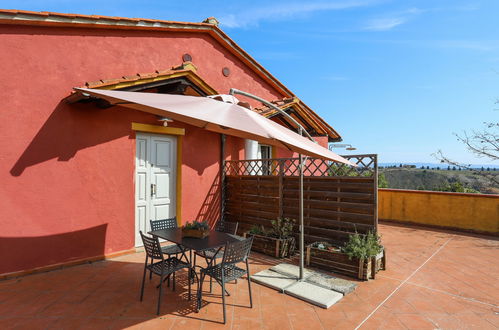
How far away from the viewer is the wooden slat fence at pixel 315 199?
5.11m

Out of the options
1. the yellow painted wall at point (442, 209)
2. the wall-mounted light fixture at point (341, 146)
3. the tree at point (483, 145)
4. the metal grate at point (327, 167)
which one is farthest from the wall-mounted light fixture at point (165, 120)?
the tree at point (483, 145)

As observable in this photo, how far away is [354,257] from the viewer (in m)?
4.58

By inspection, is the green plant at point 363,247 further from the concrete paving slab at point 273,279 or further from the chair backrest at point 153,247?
the chair backrest at point 153,247

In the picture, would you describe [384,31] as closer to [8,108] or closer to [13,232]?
[8,108]

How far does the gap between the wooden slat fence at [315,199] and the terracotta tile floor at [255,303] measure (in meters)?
1.15

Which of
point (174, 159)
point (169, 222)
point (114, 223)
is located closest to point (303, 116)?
point (174, 159)

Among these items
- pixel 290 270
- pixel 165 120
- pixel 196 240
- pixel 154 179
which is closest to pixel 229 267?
pixel 196 240

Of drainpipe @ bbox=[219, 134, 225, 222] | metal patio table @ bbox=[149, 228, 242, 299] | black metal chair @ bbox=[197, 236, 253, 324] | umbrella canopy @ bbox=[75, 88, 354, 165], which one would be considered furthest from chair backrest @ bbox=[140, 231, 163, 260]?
drainpipe @ bbox=[219, 134, 225, 222]

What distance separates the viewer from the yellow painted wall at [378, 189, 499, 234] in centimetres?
805

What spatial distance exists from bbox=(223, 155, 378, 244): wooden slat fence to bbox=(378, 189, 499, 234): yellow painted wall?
4.57 meters

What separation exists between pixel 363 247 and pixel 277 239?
172 centimetres

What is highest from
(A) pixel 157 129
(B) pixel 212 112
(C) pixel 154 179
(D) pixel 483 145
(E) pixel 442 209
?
(D) pixel 483 145

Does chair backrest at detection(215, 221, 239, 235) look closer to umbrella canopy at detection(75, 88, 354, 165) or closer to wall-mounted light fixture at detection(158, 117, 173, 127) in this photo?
umbrella canopy at detection(75, 88, 354, 165)

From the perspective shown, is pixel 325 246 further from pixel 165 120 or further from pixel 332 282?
pixel 165 120
